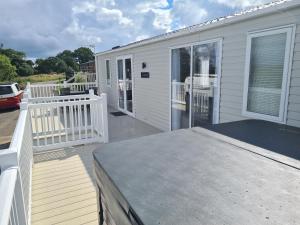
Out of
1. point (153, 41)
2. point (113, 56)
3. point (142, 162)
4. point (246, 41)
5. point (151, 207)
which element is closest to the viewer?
point (151, 207)

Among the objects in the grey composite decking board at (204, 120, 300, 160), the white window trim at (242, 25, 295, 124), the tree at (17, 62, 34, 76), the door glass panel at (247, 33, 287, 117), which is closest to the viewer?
the grey composite decking board at (204, 120, 300, 160)

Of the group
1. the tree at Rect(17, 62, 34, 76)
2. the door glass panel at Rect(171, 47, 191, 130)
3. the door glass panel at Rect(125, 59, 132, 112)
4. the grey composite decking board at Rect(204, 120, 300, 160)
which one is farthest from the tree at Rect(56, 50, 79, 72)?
the grey composite decking board at Rect(204, 120, 300, 160)

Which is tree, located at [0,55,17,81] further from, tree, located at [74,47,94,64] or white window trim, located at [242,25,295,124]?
tree, located at [74,47,94,64]

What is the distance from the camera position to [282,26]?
2898mm

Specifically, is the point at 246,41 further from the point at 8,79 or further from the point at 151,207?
the point at 8,79

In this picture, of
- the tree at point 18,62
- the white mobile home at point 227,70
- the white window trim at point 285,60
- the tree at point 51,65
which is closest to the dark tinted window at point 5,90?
the white mobile home at point 227,70

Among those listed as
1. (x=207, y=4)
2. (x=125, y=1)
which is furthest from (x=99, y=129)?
(x=125, y=1)

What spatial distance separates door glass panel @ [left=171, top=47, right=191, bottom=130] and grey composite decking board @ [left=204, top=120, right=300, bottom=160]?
7.25 ft

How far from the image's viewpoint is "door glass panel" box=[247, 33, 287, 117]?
9.85ft

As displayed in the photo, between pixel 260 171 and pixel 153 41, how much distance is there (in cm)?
507

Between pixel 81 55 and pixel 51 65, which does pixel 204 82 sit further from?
pixel 81 55

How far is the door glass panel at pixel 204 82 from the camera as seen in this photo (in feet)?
13.5

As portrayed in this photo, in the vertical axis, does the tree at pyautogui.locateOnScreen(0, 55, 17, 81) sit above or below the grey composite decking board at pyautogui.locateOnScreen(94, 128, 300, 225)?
above

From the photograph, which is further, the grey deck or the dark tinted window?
the dark tinted window
